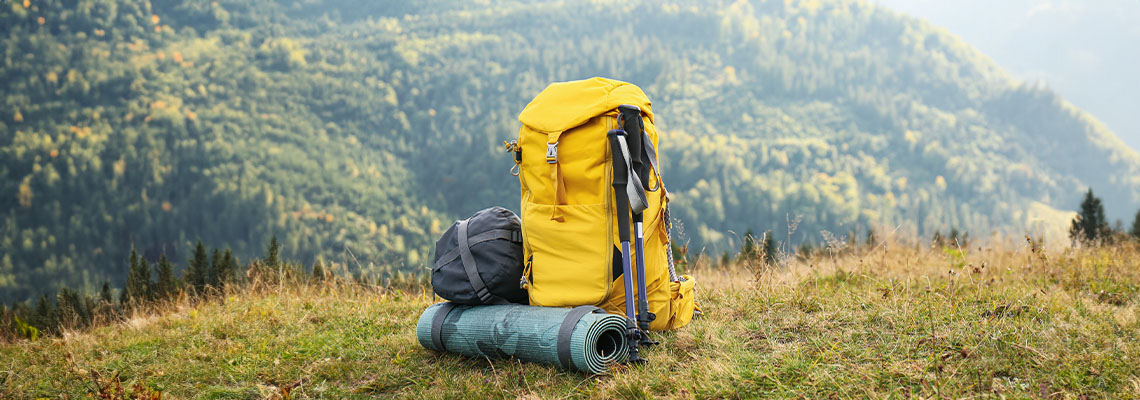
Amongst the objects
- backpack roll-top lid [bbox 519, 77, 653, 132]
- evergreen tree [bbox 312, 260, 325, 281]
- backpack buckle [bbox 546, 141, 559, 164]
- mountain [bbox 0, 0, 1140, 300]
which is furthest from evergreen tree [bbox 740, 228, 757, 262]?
mountain [bbox 0, 0, 1140, 300]

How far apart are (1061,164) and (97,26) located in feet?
822

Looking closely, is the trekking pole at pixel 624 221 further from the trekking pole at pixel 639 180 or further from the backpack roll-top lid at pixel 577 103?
the backpack roll-top lid at pixel 577 103

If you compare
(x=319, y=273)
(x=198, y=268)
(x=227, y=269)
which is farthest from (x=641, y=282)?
(x=198, y=268)

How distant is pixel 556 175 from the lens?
3.41 m

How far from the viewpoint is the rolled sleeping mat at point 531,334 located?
124 inches

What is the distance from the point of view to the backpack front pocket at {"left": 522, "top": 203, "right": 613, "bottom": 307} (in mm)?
3395

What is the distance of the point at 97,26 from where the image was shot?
535 ft

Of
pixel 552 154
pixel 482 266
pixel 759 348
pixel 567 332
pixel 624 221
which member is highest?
pixel 552 154

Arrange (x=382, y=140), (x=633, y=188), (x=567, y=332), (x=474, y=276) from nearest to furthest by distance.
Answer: (x=567, y=332) < (x=633, y=188) < (x=474, y=276) < (x=382, y=140)

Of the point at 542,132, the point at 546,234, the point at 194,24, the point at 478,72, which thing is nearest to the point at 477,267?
the point at 546,234

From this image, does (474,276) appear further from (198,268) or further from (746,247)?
(198,268)

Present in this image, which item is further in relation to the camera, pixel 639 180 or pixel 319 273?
pixel 319 273

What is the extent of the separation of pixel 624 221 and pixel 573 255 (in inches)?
13.2

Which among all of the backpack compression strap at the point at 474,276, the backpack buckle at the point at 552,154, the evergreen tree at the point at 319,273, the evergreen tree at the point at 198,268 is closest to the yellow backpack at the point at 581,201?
the backpack buckle at the point at 552,154
